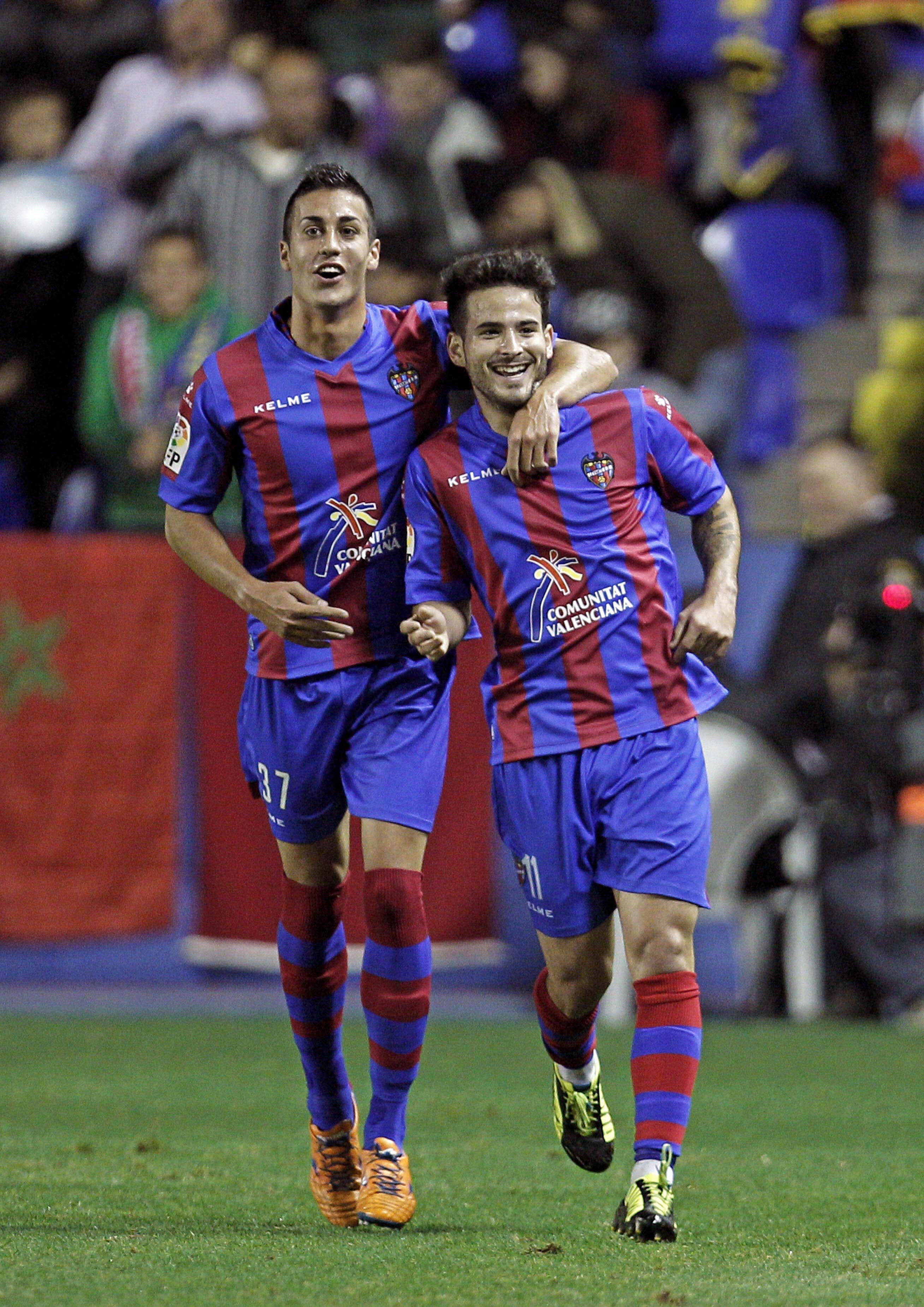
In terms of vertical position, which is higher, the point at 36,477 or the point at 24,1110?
the point at 36,477

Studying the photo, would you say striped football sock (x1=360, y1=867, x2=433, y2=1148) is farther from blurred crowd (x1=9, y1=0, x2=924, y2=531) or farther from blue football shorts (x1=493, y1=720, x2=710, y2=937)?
blurred crowd (x1=9, y1=0, x2=924, y2=531)

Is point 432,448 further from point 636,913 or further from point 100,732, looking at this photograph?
point 100,732

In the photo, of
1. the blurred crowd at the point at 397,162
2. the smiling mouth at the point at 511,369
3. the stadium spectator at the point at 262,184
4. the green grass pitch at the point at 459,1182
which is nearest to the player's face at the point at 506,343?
the smiling mouth at the point at 511,369

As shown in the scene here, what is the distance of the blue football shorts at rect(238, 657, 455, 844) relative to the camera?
4.21m

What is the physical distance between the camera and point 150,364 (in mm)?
9250

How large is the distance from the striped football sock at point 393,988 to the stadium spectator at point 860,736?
404 centimetres

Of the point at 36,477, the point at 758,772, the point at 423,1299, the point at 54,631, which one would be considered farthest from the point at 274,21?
the point at 423,1299

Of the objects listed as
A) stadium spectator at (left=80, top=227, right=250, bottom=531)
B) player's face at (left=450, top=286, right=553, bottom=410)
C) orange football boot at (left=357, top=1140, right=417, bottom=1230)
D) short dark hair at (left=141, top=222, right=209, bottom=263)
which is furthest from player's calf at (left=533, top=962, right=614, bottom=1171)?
short dark hair at (left=141, top=222, right=209, bottom=263)

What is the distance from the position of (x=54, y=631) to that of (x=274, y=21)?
4.21 m

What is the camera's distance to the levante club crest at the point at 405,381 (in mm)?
4355

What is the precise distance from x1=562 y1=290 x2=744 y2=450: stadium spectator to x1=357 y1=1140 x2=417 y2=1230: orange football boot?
13.8 ft

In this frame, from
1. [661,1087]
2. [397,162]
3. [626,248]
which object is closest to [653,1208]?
[661,1087]

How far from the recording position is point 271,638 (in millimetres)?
4324

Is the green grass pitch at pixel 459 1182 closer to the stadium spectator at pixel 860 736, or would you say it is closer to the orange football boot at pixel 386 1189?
the orange football boot at pixel 386 1189
